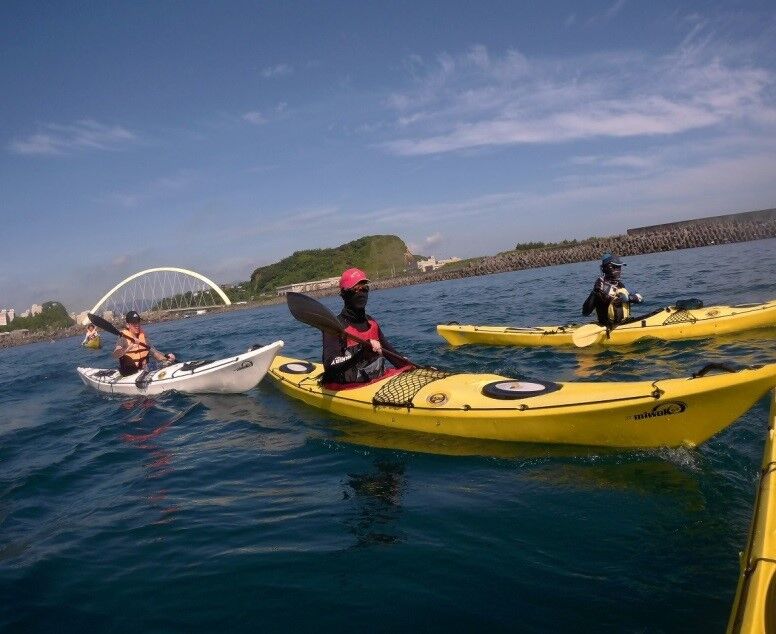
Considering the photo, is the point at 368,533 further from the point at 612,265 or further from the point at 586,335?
the point at 612,265

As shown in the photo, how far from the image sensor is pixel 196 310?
76.9 meters

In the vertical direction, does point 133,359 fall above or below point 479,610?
above

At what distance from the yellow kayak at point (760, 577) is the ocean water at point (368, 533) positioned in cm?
48

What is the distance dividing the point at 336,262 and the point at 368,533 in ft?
347

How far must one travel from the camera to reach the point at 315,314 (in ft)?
19.3

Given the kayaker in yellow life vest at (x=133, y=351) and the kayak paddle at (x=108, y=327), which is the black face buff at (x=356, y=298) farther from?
the kayak paddle at (x=108, y=327)

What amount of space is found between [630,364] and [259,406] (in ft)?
18.3

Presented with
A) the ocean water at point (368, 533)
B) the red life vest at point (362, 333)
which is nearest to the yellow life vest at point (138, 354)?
the ocean water at point (368, 533)

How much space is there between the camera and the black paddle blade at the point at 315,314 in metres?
5.77

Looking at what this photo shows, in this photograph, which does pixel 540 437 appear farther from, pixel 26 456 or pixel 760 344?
pixel 26 456

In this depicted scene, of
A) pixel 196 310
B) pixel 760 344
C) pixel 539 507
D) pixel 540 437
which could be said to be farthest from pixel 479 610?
pixel 196 310

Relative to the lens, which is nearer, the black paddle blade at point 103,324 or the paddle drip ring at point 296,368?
the paddle drip ring at point 296,368

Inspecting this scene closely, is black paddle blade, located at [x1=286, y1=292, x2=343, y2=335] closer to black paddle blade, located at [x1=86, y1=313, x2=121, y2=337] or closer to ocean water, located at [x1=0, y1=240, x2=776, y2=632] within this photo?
ocean water, located at [x1=0, y1=240, x2=776, y2=632]

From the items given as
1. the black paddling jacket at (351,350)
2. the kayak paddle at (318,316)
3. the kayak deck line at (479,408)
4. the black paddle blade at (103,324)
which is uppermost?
the black paddle blade at (103,324)
